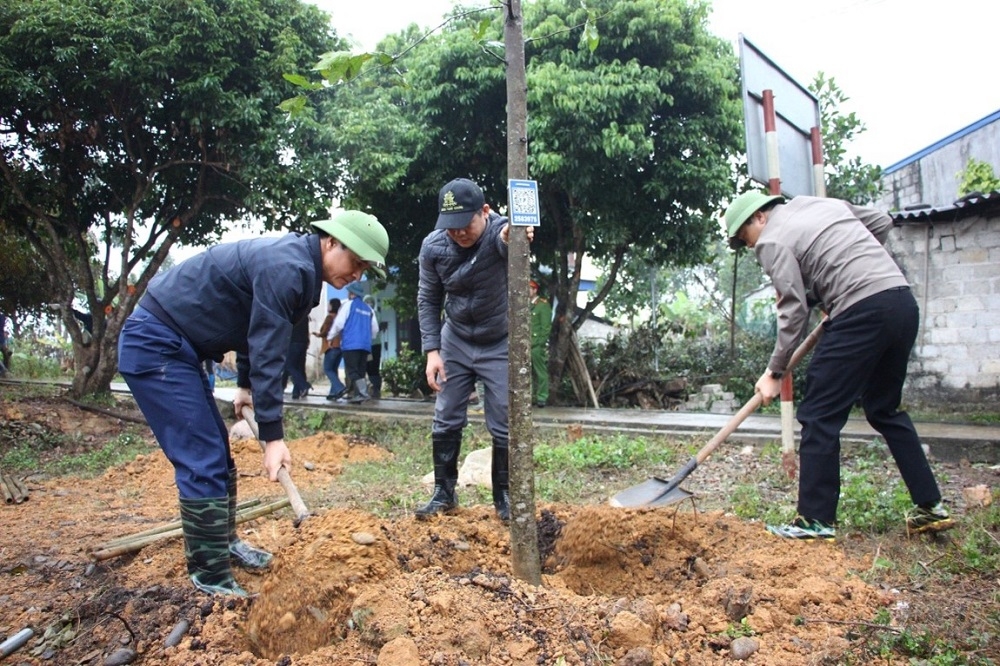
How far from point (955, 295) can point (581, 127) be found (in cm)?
494

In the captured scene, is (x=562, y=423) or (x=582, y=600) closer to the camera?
(x=582, y=600)

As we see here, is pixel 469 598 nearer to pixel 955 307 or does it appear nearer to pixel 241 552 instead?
pixel 241 552

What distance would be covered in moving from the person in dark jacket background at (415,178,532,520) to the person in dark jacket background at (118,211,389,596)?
0.79 m

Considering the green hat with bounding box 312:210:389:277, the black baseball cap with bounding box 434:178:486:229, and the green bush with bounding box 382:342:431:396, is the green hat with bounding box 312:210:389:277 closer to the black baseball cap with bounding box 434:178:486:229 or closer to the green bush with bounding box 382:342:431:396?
the black baseball cap with bounding box 434:178:486:229

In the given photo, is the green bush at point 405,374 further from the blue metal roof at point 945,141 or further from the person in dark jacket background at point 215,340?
the person in dark jacket background at point 215,340

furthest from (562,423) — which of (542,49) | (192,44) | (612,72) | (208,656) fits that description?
(192,44)

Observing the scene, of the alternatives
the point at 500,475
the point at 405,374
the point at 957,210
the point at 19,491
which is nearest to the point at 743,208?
the point at 500,475

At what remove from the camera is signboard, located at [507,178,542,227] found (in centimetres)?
274

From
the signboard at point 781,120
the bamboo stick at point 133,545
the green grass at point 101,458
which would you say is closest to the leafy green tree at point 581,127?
the signboard at point 781,120

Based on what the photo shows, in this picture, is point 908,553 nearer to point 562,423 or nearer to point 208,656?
point 208,656

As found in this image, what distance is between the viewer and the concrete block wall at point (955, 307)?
8359 mm

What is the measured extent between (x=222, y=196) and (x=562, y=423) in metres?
5.93

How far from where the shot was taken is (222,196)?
400 inches

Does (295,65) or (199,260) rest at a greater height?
(295,65)
